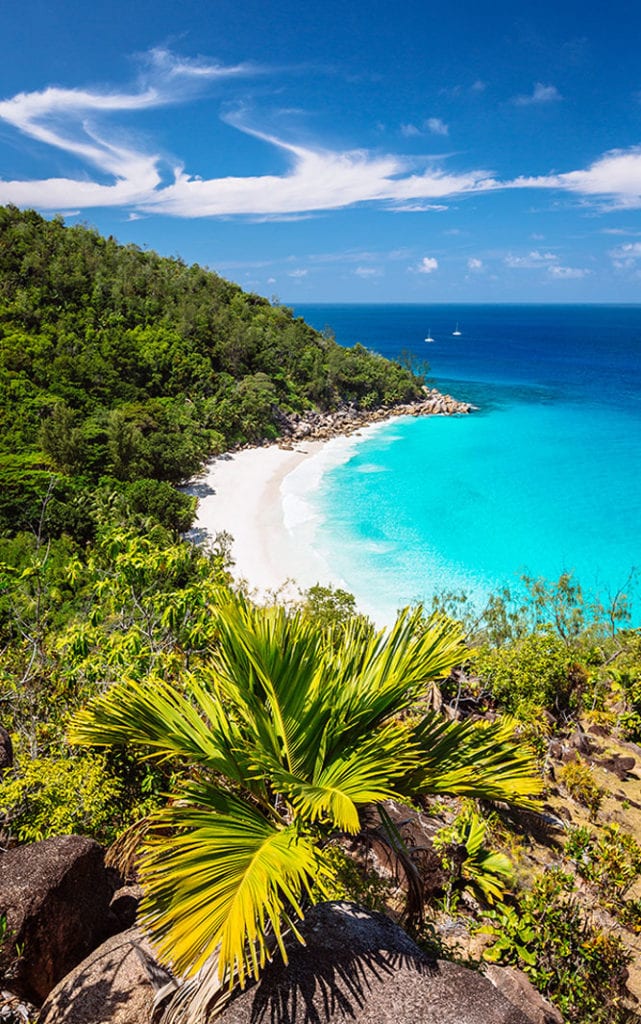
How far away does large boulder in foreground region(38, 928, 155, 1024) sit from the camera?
3707 mm

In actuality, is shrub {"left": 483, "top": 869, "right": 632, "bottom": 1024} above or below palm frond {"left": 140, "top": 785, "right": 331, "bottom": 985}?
below

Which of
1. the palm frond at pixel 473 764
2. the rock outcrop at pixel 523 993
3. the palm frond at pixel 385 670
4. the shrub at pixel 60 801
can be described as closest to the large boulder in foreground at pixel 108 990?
the shrub at pixel 60 801

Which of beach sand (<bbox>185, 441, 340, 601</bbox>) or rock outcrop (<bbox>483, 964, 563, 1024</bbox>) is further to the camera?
beach sand (<bbox>185, 441, 340, 601</bbox>)

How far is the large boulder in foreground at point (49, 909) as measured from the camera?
13.3 feet

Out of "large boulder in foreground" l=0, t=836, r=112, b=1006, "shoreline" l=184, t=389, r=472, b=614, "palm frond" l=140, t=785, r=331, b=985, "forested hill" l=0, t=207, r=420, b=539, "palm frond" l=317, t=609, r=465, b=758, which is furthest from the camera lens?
"forested hill" l=0, t=207, r=420, b=539

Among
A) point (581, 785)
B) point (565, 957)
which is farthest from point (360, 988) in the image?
point (581, 785)

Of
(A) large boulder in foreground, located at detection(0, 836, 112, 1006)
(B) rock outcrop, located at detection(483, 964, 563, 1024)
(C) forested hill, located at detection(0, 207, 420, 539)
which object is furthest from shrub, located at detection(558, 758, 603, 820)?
(C) forested hill, located at detection(0, 207, 420, 539)

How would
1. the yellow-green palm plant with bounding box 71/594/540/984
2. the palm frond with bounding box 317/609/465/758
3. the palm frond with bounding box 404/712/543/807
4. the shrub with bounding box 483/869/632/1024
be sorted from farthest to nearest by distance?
the shrub with bounding box 483/869/632/1024
the palm frond with bounding box 317/609/465/758
the palm frond with bounding box 404/712/543/807
the yellow-green palm plant with bounding box 71/594/540/984

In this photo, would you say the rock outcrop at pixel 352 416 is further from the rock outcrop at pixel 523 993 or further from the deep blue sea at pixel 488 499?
the rock outcrop at pixel 523 993

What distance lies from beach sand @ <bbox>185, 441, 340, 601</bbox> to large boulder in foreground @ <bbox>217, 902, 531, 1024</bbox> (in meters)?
15.3

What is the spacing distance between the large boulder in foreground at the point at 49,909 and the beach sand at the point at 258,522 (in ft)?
46.4

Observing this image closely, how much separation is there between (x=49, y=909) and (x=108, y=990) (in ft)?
2.57

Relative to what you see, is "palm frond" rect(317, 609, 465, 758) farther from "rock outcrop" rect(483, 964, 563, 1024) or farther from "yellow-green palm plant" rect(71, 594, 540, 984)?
"rock outcrop" rect(483, 964, 563, 1024)

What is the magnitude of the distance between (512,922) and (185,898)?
4.56m
